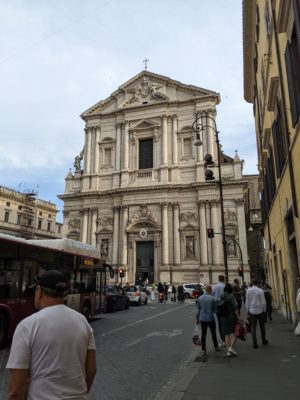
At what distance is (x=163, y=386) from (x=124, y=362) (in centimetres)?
210

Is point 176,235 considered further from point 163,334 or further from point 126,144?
point 163,334

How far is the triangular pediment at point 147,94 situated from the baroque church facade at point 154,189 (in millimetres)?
122

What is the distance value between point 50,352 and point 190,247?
36109 millimetres

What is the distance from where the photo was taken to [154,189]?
4012 centimetres

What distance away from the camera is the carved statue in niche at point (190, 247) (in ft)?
123

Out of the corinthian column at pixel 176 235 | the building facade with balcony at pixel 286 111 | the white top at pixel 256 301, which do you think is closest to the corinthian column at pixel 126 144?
the corinthian column at pixel 176 235

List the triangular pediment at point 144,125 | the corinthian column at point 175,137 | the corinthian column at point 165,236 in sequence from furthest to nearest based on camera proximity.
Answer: the triangular pediment at point 144,125 < the corinthian column at point 175,137 < the corinthian column at point 165,236

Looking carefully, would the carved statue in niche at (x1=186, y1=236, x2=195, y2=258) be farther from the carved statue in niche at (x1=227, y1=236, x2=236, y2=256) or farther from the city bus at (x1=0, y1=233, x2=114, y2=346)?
the city bus at (x1=0, y1=233, x2=114, y2=346)

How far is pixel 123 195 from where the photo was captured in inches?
1623

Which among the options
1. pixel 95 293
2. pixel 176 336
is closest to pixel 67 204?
pixel 95 293

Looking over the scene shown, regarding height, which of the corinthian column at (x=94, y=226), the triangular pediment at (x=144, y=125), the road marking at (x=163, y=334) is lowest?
the road marking at (x=163, y=334)

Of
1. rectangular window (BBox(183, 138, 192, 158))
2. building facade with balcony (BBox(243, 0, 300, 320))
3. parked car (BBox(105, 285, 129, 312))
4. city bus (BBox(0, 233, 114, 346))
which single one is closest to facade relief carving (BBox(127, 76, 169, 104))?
rectangular window (BBox(183, 138, 192, 158))

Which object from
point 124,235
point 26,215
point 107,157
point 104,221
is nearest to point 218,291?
point 124,235

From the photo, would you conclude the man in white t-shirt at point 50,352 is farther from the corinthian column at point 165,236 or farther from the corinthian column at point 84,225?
the corinthian column at point 84,225
